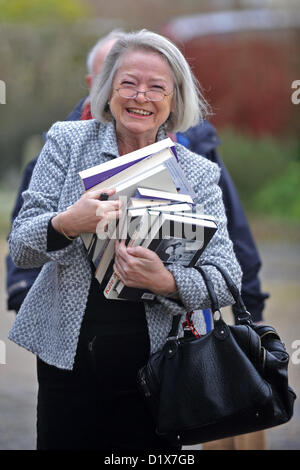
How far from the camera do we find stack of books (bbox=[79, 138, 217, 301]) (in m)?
2.34

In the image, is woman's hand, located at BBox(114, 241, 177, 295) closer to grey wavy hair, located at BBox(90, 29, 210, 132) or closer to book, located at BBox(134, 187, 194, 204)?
book, located at BBox(134, 187, 194, 204)

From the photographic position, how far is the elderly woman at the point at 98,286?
8.35 feet

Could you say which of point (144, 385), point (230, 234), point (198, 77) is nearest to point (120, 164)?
point (144, 385)

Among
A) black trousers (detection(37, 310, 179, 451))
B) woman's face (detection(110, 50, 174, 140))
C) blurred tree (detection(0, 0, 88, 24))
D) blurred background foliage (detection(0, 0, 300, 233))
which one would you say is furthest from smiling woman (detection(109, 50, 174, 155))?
blurred tree (detection(0, 0, 88, 24))

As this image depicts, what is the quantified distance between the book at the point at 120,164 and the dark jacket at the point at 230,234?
96 centimetres

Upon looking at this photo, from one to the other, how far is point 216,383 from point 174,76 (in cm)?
105

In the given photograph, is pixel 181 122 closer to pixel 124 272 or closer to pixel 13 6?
pixel 124 272

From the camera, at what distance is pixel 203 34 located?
12445mm

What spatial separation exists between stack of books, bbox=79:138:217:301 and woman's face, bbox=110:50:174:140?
143mm

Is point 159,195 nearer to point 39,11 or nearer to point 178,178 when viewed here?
point 178,178

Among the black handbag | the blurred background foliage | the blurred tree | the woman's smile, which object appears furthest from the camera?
the blurred tree

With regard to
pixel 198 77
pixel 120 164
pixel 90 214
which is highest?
pixel 120 164

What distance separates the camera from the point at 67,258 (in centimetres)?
254

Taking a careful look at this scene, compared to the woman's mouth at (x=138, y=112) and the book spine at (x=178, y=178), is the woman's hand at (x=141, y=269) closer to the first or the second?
the book spine at (x=178, y=178)
